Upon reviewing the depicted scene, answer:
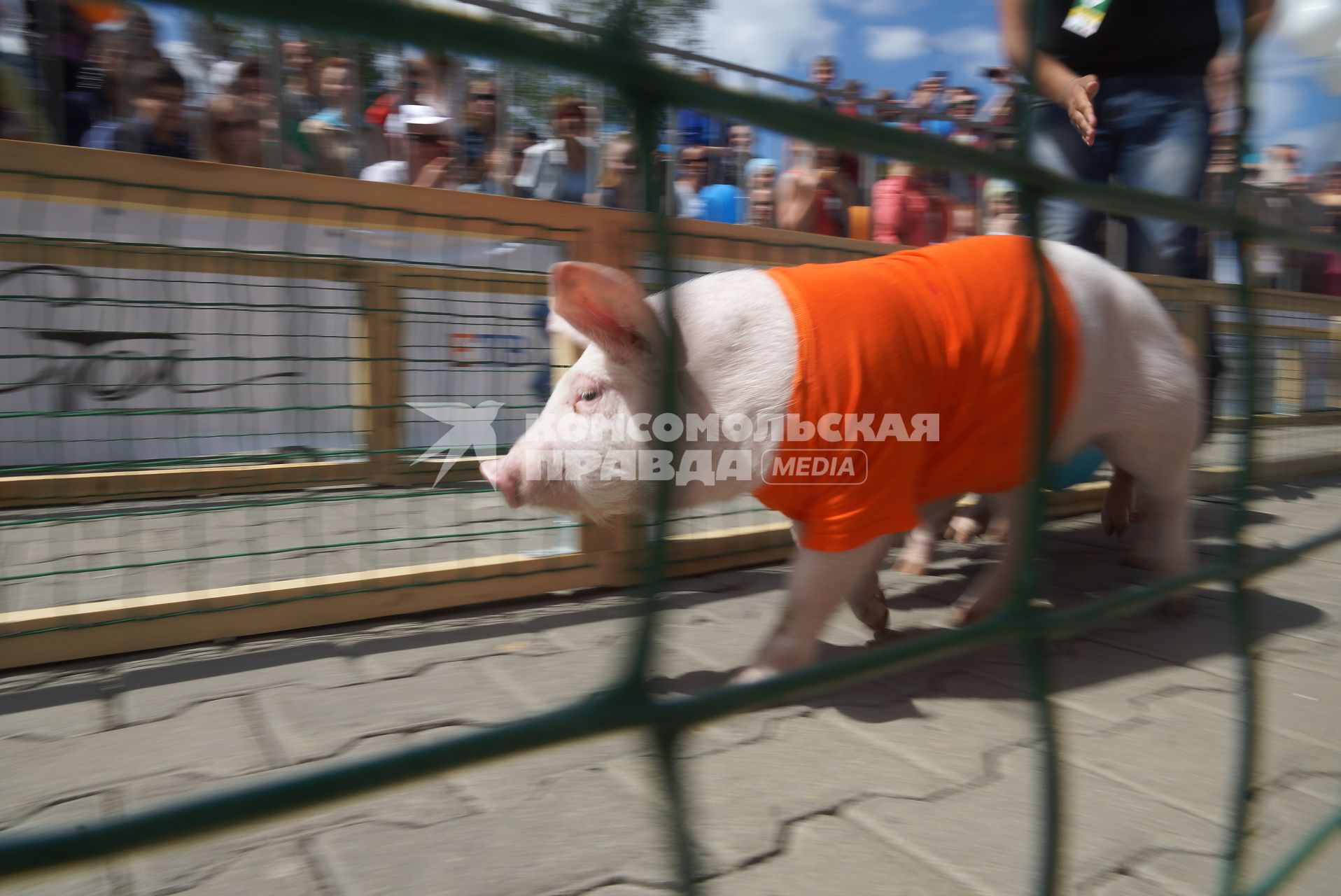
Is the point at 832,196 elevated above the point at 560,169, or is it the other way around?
the point at 560,169

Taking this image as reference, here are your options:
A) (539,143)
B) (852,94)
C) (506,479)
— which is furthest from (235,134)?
(852,94)

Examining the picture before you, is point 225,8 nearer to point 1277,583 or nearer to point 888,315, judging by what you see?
point 888,315

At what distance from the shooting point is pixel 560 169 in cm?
210

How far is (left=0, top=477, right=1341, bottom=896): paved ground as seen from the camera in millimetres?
1343

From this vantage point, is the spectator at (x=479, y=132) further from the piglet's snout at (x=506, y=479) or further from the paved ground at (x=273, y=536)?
the paved ground at (x=273, y=536)

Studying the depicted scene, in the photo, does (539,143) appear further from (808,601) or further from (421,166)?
(808,601)

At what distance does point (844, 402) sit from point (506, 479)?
0.87 metres

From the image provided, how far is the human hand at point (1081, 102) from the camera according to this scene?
4.54 ft

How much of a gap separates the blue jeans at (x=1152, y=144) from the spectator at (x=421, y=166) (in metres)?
1.60

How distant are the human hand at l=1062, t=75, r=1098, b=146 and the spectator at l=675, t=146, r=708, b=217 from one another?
1.90ft

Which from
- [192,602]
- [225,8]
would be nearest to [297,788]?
[225,8]

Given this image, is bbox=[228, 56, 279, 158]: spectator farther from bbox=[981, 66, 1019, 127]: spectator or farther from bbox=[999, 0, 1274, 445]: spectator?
bbox=[999, 0, 1274, 445]: spectator

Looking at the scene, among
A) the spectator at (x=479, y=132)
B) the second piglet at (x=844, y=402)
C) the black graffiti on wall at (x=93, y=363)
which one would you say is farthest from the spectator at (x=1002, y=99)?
the black graffiti on wall at (x=93, y=363)

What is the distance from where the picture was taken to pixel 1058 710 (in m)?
2.00
